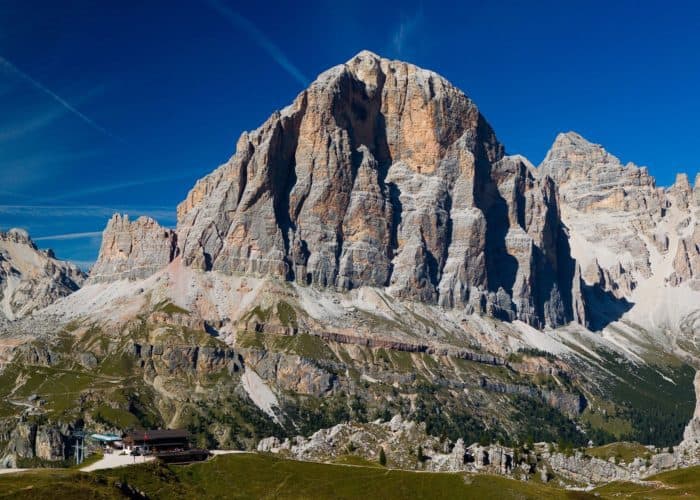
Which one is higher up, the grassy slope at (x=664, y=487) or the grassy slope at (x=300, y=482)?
the grassy slope at (x=300, y=482)

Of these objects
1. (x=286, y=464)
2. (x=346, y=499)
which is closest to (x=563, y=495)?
(x=346, y=499)

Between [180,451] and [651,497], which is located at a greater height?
[180,451]

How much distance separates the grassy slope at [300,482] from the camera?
160375mm

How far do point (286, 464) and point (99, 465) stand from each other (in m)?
39.2

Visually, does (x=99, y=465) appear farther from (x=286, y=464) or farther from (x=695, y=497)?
(x=695, y=497)

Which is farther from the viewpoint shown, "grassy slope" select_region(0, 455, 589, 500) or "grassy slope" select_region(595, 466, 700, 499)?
"grassy slope" select_region(595, 466, 700, 499)

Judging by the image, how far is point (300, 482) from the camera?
573 ft

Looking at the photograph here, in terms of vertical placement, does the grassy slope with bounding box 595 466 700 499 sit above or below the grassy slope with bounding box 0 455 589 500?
below

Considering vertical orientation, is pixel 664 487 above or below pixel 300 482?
below

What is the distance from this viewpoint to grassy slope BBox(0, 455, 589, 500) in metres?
160

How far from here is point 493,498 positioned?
169 meters

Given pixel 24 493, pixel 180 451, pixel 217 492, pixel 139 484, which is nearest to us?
pixel 24 493

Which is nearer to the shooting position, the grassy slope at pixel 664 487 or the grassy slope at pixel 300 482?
the grassy slope at pixel 300 482

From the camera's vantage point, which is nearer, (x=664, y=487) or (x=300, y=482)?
(x=300, y=482)
